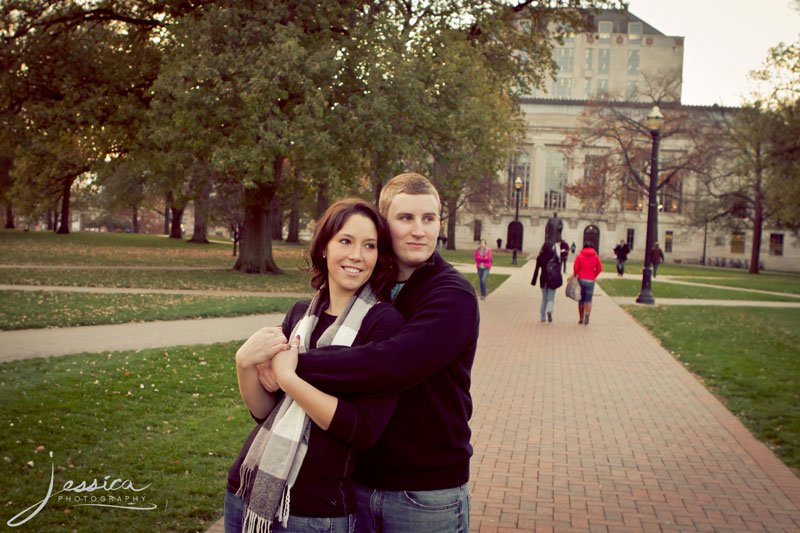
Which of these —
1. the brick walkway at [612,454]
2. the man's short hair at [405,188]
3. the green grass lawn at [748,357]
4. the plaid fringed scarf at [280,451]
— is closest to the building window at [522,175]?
the green grass lawn at [748,357]

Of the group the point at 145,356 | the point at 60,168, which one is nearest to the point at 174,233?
the point at 60,168

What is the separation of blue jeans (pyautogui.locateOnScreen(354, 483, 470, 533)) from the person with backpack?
43.8 feet

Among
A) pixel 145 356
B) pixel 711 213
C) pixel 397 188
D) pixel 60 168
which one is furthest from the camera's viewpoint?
pixel 711 213

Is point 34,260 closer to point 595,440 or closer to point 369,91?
point 369,91

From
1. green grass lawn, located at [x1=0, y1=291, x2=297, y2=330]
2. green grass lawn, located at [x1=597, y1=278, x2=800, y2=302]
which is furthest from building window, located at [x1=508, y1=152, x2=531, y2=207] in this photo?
green grass lawn, located at [x1=0, y1=291, x2=297, y2=330]

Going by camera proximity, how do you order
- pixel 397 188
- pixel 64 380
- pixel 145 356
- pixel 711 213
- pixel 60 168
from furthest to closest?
pixel 711 213
pixel 60 168
pixel 145 356
pixel 64 380
pixel 397 188

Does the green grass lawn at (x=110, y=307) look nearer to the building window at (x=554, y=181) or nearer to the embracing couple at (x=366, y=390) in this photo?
the embracing couple at (x=366, y=390)

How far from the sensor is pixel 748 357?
11797mm

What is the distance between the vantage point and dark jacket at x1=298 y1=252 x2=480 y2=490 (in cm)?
205

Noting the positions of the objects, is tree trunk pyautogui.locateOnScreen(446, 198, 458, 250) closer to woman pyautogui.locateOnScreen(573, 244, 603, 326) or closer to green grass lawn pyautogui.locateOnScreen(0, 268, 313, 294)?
green grass lawn pyautogui.locateOnScreen(0, 268, 313, 294)

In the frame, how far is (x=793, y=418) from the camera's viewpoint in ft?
24.9

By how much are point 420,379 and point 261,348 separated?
0.49m

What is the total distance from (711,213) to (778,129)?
2558 cm

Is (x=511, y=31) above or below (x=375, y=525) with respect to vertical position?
above
